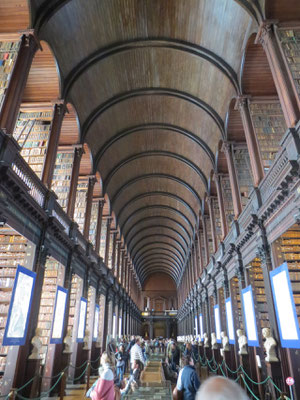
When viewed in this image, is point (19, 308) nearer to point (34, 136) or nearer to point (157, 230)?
point (34, 136)

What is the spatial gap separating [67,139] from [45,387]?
7737 mm

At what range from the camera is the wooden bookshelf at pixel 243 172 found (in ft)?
32.6

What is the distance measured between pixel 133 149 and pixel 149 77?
15.9 feet

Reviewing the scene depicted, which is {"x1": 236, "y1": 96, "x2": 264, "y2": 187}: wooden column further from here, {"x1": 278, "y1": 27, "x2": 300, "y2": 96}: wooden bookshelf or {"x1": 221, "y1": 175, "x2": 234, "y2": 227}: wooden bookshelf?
{"x1": 221, "y1": 175, "x2": 234, "y2": 227}: wooden bookshelf

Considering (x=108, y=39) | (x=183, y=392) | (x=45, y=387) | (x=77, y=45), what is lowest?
(x=45, y=387)

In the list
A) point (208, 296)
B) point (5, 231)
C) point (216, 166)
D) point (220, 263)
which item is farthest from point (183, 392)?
point (208, 296)

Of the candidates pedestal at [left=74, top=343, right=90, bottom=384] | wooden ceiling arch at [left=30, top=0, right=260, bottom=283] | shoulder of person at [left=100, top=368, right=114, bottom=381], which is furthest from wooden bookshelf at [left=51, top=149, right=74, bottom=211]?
shoulder of person at [left=100, top=368, right=114, bottom=381]

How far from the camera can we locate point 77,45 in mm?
8461

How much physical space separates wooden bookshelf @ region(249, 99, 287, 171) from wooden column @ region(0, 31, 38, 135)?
5.82 m

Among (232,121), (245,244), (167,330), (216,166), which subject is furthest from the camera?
(167,330)

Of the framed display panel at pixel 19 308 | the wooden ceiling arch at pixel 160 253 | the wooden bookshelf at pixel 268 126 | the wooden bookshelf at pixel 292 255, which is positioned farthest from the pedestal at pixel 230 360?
the wooden ceiling arch at pixel 160 253

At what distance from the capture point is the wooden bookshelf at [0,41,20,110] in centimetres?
566

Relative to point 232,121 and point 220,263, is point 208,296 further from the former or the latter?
point 232,121

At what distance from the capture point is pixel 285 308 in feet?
16.9
